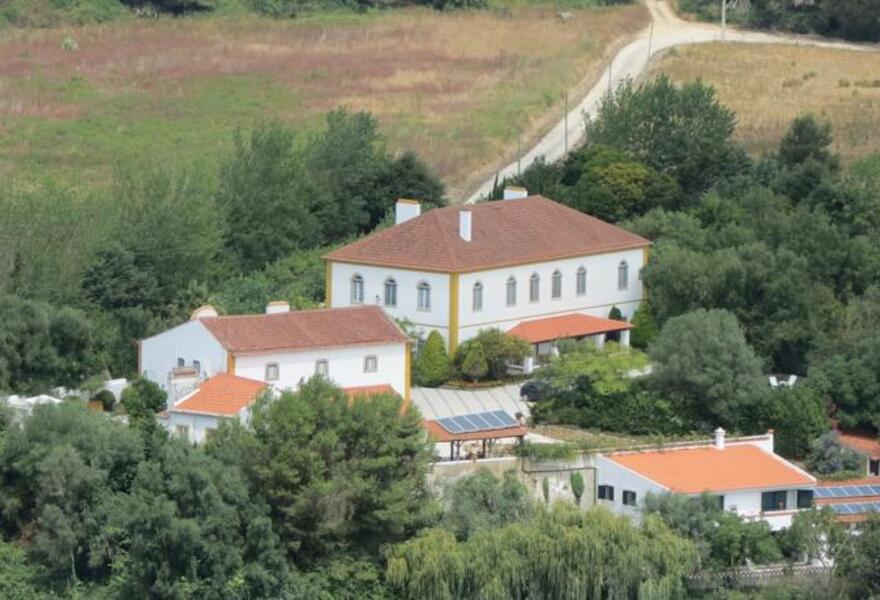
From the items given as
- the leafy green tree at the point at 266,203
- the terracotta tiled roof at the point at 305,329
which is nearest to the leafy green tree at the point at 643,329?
the terracotta tiled roof at the point at 305,329

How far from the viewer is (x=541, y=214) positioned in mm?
73938

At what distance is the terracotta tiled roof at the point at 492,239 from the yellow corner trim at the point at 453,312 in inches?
11.8

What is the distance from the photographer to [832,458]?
64.0m

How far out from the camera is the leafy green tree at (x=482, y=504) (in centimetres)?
5797

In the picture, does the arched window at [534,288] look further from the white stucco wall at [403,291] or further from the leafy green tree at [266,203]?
the leafy green tree at [266,203]

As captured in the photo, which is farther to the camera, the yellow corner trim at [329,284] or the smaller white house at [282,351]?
the yellow corner trim at [329,284]

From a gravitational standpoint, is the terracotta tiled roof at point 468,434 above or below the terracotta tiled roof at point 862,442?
above

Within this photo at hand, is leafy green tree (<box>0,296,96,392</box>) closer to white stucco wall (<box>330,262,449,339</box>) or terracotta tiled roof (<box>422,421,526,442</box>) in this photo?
white stucco wall (<box>330,262,449,339</box>)

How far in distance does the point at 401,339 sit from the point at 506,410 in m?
3.09

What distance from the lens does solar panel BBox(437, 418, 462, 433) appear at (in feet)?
202

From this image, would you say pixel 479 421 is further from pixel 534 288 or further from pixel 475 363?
pixel 534 288

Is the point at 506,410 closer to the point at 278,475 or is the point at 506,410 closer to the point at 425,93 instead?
the point at 278,475

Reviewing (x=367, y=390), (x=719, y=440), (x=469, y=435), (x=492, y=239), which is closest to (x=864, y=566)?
(x=719, y=440)

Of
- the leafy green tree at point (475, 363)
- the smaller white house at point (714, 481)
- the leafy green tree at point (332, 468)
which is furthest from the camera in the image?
the leafy green tree at point (475, 363)
